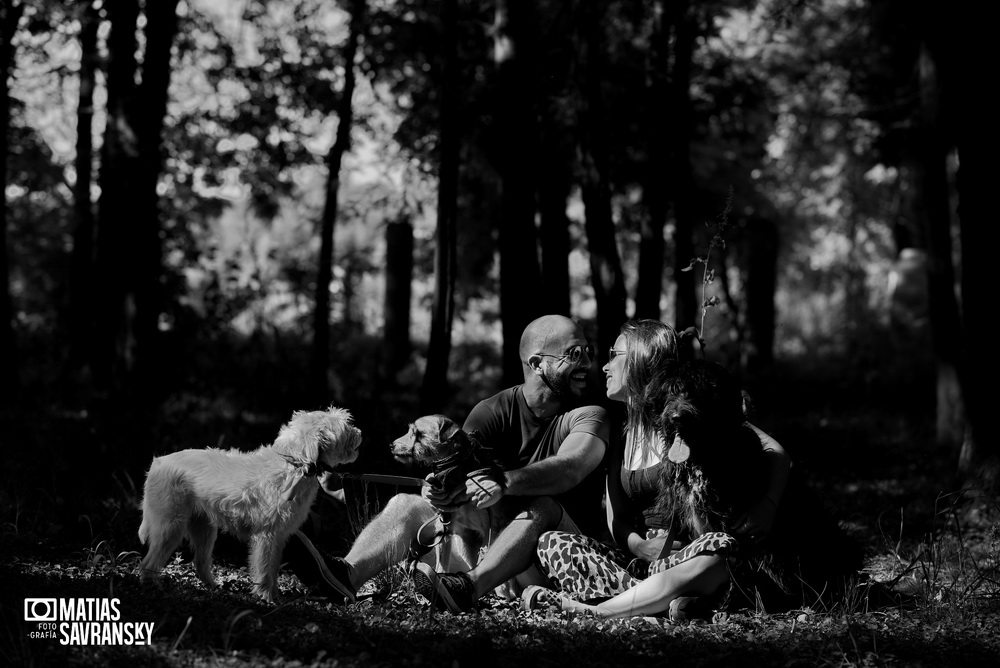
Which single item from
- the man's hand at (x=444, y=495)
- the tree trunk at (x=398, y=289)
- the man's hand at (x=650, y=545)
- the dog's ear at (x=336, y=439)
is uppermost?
the tree trunk at (x=398, y=289)

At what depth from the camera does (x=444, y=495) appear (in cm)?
490

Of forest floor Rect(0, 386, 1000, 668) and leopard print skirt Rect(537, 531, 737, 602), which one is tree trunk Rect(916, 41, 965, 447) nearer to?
forest floor Rect(0, 386, 1000, 668)

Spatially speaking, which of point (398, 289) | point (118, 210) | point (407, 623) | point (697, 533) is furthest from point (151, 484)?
point (398, 289)

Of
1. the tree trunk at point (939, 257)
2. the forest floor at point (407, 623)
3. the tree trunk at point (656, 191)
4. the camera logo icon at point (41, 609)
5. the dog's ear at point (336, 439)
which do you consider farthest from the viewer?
the tree trunk at point (656, 191)

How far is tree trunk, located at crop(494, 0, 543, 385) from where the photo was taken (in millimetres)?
8492

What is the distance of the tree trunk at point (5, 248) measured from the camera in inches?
459

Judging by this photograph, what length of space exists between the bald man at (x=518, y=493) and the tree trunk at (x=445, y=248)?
3782 millimetres

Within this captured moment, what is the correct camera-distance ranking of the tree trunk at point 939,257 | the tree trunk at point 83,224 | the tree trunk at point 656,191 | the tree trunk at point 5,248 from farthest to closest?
the tree trunk at point 83,224 → the tree trunk at point 5,248 → the tree trunk at point 656,191 → the tree trunk at point 939,257

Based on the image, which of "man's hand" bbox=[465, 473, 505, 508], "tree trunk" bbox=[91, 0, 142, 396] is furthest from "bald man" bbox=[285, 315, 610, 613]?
"tree trunk" bbox=[91, 0, 142, 396]

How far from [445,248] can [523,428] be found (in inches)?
163

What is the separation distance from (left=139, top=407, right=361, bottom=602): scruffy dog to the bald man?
7.1 inches

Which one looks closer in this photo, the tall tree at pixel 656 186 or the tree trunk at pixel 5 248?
the tall tree at pixel 656 186

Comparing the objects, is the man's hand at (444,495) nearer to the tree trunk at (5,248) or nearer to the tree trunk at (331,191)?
the tree trunk at (331,191)

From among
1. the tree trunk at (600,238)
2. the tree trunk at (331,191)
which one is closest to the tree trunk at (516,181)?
the tree trunk at (600,238)
